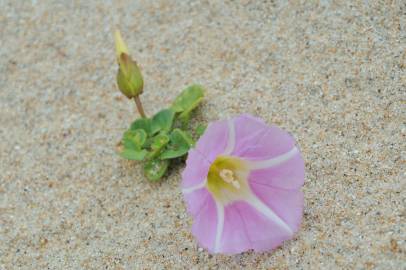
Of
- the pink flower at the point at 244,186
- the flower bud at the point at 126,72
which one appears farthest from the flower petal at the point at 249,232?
the flower bud at the point at 126,72

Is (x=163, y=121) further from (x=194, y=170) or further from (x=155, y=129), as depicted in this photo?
(x=194, y=170)

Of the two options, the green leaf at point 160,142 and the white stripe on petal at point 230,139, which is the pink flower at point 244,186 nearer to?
the white stripe on petal at point 230,139

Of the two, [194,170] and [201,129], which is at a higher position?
[194,170]

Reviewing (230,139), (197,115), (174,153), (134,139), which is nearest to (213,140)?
(230,139)

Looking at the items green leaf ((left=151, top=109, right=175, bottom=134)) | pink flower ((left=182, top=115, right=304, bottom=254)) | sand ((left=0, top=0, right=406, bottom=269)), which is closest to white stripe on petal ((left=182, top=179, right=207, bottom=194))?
pink flower ((left=182, top=115, right=304, bottom=254))

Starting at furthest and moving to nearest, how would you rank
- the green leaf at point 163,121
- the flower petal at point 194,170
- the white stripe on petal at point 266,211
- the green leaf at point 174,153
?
the green leaf at point 163,121, the green leaf at point 174,153, the white stripe on petal at point 266,211, the flower petal at point 194,170
